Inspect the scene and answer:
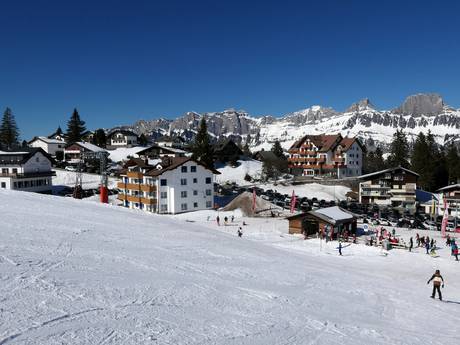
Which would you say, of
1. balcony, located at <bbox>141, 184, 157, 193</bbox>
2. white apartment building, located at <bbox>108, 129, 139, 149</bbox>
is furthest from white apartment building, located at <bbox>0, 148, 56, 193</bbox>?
white apartment building, located at <bbox>108, 129, 139, 149</bbox>

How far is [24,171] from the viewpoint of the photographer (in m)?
65.5

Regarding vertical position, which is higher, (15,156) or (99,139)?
(99,139)

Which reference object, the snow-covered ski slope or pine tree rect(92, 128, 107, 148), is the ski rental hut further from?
pine tree rect(92, 128, 107, 148)

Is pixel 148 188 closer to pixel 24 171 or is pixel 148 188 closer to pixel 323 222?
pixel 24 171

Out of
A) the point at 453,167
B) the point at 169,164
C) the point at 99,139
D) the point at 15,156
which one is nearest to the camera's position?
the point at 169,164

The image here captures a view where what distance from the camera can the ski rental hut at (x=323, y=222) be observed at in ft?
122

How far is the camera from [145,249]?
1842cm

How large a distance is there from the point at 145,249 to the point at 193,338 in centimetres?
1021

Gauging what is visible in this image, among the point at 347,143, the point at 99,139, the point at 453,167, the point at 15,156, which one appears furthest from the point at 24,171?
the point at 453,167

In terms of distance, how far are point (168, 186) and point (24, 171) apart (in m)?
26.5

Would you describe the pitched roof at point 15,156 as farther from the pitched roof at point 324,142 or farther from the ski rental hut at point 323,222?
the pitched roof at point 324,142

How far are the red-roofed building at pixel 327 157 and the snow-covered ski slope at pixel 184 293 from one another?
259ft

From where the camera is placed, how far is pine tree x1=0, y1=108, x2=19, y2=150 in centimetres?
11106

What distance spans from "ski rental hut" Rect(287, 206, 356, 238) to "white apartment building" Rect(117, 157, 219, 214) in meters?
22.1
